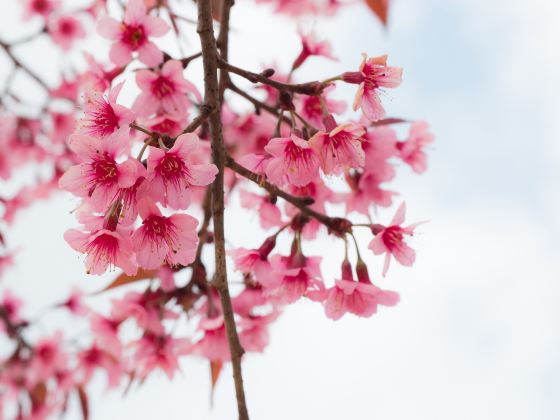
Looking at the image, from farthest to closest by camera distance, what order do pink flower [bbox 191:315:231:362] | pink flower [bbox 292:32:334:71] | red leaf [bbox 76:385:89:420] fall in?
red leaf [bbox 76:385:89:420] → pink flower [bbox 292:32:334:71] → pink flower [bbox 191:315:231:362]

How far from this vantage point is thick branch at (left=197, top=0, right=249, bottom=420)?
1298mm

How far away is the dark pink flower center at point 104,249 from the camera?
125cm

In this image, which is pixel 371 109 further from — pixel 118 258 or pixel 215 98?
pixel 118 258

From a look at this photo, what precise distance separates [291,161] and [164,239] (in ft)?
1.04

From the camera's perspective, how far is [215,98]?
1.33m

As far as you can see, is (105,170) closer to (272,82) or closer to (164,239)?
(164,239)

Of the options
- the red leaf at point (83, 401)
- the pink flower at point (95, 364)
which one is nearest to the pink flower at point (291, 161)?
the red leaf at point (83, 401)

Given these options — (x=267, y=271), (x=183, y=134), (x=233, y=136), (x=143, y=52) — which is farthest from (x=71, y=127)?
(x=183, y=134)

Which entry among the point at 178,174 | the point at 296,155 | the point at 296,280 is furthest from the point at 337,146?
the point at 296,280

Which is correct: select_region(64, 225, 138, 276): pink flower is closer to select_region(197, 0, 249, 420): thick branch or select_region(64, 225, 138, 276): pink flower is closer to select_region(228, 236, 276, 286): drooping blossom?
select_region(197, 0, 249, 420): thick branch

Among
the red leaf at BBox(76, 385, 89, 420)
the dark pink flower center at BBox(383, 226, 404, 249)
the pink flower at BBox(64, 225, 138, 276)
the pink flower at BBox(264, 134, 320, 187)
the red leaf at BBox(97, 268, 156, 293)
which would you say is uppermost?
the red leaf at BBox(76, 385, 89, 420)

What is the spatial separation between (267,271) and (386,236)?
1.06 ft

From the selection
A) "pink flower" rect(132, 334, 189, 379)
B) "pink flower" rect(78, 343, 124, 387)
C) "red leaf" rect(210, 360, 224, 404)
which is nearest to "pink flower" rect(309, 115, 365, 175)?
"red leaf" rect(210, 360, 224, 404)

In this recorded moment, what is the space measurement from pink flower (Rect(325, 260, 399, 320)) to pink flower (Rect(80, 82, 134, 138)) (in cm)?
68
